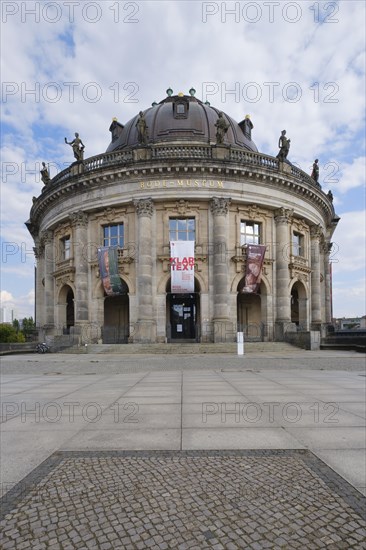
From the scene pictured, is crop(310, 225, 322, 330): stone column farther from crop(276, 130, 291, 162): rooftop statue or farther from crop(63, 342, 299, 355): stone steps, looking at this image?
crop(63, 342, 299, 355): stone steps

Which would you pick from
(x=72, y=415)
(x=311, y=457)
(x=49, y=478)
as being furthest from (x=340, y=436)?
(x=72, y=415)

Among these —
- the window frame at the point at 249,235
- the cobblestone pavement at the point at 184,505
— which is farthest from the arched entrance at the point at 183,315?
the cobblestone pavement at the point at 184,505

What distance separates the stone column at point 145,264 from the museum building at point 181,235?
0.26 ft

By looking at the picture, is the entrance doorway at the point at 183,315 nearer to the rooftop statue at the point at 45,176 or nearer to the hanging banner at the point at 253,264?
the hanging banner at the point at 253,264

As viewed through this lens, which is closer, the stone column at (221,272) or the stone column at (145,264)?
the stone column at (221,272)

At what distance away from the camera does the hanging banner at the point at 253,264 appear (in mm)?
30188

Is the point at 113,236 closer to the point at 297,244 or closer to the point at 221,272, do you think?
the point at 221,272

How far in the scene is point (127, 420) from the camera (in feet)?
20.6

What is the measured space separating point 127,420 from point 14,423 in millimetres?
1825

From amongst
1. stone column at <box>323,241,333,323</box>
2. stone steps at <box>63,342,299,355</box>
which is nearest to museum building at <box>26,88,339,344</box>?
stone steps at <box>63,342,299,355</box>

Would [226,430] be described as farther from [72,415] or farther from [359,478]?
[72,415]

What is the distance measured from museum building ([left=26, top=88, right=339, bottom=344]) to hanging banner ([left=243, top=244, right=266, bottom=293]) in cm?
25

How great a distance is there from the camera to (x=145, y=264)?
29750 millimetres

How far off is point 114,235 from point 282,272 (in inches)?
572
